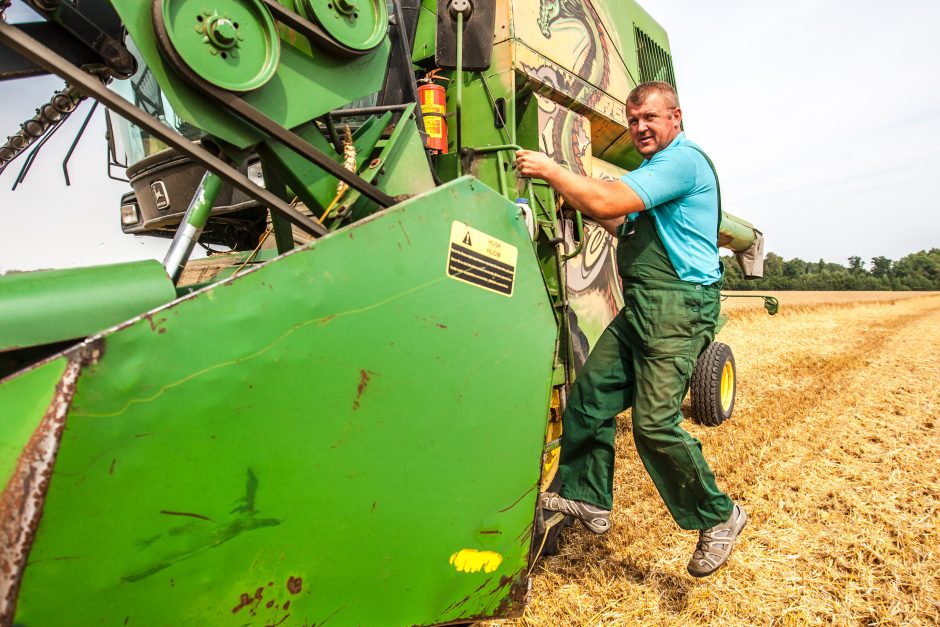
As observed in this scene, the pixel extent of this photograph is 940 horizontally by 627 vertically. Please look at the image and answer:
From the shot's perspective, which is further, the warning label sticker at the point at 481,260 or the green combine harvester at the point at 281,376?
the warning label sticker at the point at 481,260

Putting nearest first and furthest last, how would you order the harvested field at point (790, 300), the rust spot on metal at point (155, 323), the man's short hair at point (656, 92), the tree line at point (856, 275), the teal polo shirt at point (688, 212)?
the rust spot on metal at point (155, 323), the teal polo shirt at point (688, 212), the man's short hair at point (656, 92), the harvested field at point (790, 300), the tree line at point (856, 275)

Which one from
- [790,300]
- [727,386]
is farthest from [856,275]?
[727,386]

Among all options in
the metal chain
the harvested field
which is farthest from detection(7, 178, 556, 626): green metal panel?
the harvested field

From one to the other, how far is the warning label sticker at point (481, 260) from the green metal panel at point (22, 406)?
883 mm

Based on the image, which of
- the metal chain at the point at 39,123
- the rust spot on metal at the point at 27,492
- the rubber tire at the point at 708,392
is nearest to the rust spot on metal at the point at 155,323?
the rust spot on metal at the point at 27,492

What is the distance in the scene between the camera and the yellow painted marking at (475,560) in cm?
163

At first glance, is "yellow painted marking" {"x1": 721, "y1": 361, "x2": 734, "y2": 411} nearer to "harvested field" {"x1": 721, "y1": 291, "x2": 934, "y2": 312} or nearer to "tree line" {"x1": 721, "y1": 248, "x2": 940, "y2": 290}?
"harvested field" {"x1": 721, "y1": 291, "x2": 934, "y2": 312}

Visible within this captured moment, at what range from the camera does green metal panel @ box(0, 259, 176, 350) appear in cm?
118

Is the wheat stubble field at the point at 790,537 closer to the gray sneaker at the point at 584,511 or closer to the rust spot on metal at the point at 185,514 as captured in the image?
the gray sneaker at the point at 584,511

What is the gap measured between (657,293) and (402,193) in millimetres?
968

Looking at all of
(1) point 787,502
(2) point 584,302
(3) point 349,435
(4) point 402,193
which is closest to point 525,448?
(3) point 349,435

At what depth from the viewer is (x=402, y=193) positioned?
205 centimetres

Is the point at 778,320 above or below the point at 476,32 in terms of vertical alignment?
below

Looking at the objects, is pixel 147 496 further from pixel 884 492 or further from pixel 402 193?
pixel 884 492
